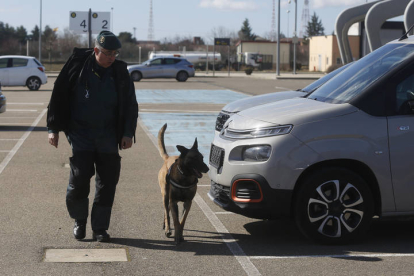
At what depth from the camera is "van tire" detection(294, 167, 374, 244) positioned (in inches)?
236

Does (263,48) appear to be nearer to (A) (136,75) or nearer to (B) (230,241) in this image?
(A) (136,75)

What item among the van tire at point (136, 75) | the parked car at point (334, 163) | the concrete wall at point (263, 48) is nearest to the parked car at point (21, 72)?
the van tire at point (136, 75)

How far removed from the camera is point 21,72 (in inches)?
1291

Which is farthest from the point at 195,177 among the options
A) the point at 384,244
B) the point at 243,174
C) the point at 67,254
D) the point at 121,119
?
the point at 384,244

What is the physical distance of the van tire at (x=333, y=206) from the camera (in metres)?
6.00

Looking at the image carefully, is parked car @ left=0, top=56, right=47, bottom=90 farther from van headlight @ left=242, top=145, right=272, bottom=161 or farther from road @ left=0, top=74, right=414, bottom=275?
van headlight @ left=242, top=145, right=272, bottom=161

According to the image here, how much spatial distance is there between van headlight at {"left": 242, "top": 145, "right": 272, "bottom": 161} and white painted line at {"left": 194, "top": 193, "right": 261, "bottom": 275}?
0.78 m

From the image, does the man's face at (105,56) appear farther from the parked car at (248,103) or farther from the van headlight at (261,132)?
the parked car at (248,103)

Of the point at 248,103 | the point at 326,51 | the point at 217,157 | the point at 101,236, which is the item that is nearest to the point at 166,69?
the point at 248,103

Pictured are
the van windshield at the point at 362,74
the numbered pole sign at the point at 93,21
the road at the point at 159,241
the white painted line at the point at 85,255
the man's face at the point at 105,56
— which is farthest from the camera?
the numbered pole sign at the point at 93,21

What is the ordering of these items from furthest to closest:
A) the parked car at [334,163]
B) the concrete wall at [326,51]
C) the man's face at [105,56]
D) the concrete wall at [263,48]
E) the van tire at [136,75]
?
the concrete wall at [263,48] < the concrete wall at [326,51] < the van tire at [136,75] < the man's face at [105,56] < the parked car at [334,163]

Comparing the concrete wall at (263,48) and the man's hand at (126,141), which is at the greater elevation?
the concrete wall at (263,48)

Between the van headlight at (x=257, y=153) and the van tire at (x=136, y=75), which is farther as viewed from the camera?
the van tire at (x=136, y=75)

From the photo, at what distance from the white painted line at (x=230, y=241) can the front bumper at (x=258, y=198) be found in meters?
0.31
